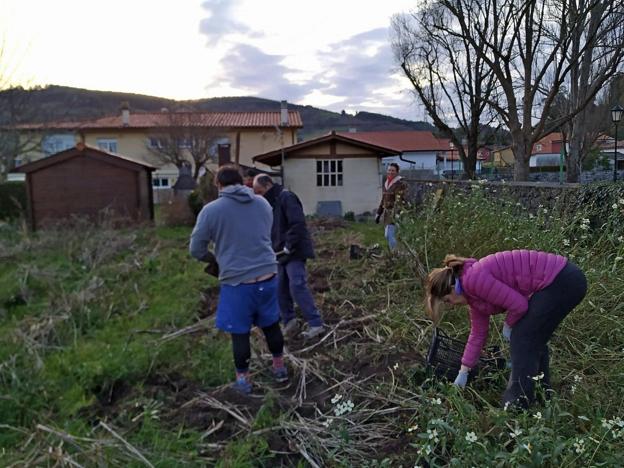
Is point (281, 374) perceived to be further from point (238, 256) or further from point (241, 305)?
point (238, 256)

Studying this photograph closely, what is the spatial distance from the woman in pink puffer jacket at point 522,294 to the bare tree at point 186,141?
3114 cm

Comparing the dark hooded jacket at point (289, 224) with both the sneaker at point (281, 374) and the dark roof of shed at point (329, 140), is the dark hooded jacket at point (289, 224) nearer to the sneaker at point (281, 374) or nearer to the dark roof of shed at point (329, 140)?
the sneaker at point (281, 374)

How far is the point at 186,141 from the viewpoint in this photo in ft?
111

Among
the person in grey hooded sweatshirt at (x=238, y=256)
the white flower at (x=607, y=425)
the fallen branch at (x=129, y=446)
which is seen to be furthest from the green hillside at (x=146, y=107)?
the white flower at (x=607, y=425)

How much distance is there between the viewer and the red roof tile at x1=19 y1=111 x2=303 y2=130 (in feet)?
113

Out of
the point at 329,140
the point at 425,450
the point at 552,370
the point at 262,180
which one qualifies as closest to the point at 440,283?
the point at 425,450

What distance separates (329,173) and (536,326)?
18.9 meters

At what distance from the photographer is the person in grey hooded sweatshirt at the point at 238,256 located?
384 cm

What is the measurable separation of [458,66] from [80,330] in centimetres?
2183

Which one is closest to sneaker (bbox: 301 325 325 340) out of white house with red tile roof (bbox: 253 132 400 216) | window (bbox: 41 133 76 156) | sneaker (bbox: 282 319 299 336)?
sneaker (bbox: 282 319 299 336)

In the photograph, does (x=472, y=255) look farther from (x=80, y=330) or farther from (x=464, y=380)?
(x=80, y=330)

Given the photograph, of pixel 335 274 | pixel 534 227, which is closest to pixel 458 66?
pixel 335 274

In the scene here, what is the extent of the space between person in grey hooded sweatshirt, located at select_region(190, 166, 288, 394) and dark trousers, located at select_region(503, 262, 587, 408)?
1.84 m

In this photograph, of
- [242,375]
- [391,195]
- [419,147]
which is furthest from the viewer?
[419,147]
